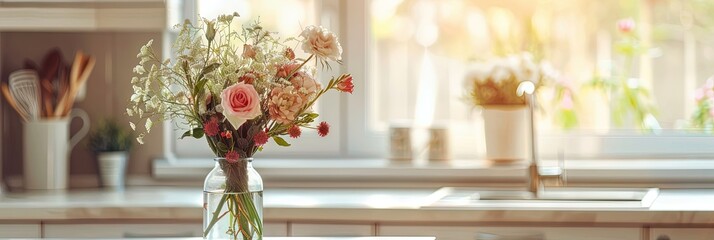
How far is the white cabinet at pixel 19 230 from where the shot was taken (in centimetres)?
301

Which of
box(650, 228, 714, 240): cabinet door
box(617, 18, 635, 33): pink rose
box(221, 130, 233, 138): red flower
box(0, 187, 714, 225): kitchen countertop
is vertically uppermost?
box(617, 18, 635, 33): pink rose

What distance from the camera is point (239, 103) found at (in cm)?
197

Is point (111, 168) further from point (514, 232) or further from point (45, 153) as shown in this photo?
point (514, 232)

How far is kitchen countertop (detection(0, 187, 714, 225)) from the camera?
2826 mm

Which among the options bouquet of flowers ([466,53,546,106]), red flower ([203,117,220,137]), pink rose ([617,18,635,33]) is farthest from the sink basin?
red flower ([203,117,220,137])

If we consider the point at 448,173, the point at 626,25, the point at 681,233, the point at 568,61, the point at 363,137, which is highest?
the point at 626,25

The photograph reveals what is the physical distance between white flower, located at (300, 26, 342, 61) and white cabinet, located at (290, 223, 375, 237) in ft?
3.14

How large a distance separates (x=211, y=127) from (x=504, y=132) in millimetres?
1627

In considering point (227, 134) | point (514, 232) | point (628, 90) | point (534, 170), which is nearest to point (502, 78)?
point (534, 170)

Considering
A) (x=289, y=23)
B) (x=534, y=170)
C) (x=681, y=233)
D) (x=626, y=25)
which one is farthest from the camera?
(x=289, y=23)

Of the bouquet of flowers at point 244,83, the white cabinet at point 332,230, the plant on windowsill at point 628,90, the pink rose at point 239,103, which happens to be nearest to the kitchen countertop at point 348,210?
the white cabinet at point 332,230

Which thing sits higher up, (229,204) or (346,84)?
(346,84)

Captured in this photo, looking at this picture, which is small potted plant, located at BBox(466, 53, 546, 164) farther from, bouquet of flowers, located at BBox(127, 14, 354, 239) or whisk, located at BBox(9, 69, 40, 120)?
bouquet of flowers, located at BBox(127, 14, 354, 239)

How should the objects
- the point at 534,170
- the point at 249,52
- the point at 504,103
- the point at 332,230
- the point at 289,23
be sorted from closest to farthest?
the point at 249,52 → the point at 332,230 → the point at 534,170 → the point at 504,103 → the point at 289,23
